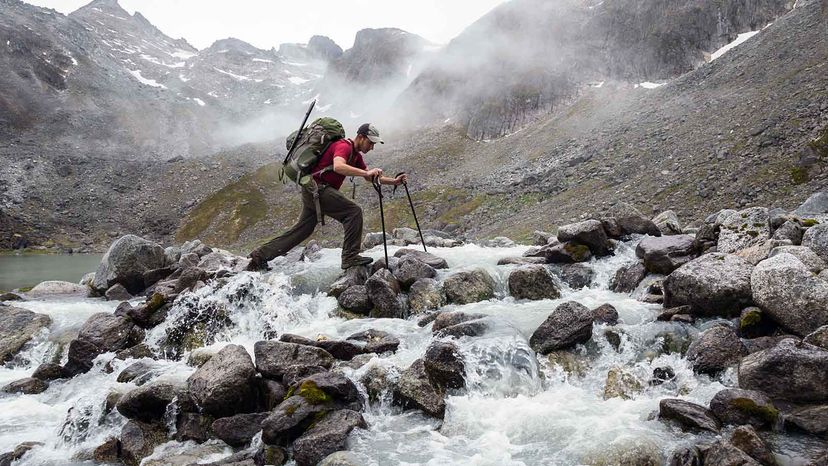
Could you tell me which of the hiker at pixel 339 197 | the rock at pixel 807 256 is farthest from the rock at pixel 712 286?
the hiker at pixel 339 197

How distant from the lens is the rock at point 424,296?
13.2 meters

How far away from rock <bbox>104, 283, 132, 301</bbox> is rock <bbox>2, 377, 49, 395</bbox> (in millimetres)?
6749

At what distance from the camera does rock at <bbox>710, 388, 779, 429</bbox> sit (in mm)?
6543

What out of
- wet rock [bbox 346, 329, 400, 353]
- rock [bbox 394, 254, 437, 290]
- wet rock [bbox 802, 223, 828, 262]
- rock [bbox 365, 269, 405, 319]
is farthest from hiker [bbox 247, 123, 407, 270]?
wet rock [bbox 802, 223, 828, 262]

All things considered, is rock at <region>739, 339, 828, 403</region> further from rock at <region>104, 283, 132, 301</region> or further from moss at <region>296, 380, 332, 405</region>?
rock at <region>104, 283, 132, 301</region>

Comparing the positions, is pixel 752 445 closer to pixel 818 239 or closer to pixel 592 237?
pixel 818 239

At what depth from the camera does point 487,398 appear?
858 cm

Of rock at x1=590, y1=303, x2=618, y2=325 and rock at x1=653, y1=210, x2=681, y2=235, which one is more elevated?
rock at x1=653, y1=210, x2=681, y2=235

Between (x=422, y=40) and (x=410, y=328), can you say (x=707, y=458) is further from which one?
(x=422, y=40)

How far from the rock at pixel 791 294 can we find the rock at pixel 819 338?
0.79 metres

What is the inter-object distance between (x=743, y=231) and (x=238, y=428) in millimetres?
12734

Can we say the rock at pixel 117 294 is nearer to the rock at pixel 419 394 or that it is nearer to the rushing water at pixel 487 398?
the rushing water at pixel 487 398

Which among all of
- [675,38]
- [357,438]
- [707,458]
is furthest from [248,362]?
[675,38]

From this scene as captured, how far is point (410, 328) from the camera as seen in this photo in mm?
11828
